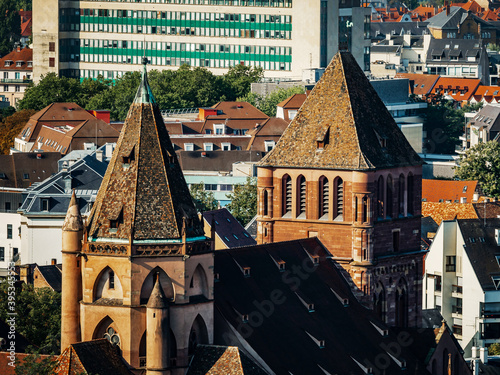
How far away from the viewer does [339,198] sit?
103 metres

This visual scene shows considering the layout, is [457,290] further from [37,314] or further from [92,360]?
[92,360]

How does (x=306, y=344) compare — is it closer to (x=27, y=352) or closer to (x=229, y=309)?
(x=229, y=309)

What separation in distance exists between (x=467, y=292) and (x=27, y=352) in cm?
6050

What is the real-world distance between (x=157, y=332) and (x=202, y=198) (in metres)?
91.2

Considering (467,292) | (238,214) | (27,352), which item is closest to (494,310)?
(467,292)

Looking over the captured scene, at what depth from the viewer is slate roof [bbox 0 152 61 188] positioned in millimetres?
186750

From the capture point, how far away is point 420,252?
10694 centimetres

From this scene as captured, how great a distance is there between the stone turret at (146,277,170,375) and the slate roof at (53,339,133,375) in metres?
1.41

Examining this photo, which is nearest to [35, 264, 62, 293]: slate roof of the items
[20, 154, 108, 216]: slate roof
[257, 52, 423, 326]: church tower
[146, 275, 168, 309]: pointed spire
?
[257, 52, 423, 326]: church tower

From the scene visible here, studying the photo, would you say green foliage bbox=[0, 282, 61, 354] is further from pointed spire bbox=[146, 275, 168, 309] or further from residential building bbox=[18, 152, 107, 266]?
residential building bbox=[18, 152, 107, 266]

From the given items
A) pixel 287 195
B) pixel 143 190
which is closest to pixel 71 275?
pixel 143 190

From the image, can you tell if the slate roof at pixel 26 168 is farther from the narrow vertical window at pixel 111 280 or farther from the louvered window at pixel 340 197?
the narrow vertical window at pixel 111 280

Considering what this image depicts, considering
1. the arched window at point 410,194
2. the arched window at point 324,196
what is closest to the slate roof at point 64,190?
the arched window at point 410,194

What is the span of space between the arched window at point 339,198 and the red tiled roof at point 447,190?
90.0 meters
